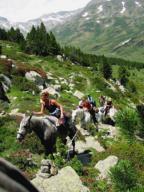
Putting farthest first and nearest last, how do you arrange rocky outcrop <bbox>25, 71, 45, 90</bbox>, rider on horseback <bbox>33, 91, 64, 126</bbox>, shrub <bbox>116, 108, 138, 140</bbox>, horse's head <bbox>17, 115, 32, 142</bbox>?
rocky outcrop <bbox>25, 71, 45, 90</bbox> → rider on horseback <bbox>33, 91, 64, 126</bbox> → horse's head <bbox>17, 115, 32, 142</bbox> → shrub <bbox>116, 108, 138, 140</bbox>

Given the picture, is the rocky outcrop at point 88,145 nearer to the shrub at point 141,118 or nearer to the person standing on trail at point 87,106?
the person standing on trail at point 87,106

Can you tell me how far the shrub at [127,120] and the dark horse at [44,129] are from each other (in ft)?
27.3

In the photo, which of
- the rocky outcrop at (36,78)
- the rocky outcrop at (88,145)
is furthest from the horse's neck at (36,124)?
the rocky outcrop at (36,78)

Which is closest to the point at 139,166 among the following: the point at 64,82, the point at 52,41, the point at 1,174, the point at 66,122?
the point at 66,122

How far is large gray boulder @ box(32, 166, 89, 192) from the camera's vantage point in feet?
47.7

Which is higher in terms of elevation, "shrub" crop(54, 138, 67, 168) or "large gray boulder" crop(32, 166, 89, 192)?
"large gray boulder" crop(32, 166, 89, 192)

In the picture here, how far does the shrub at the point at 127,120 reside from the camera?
9516mm

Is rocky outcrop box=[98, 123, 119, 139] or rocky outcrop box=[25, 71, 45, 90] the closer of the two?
rocky outcrop box=[98, 123, 119, 139]

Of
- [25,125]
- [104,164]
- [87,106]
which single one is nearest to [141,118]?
[25,125]

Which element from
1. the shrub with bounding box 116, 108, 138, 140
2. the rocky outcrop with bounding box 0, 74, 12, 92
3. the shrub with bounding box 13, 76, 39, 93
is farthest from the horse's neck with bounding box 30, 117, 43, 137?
the shrub with bounding box 13, 76, 39, 93

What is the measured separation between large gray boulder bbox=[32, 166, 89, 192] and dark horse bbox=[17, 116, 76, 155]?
2815 millimetres

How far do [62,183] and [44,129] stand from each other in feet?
13.0

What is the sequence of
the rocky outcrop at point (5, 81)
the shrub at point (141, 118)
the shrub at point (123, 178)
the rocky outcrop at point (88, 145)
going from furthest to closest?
the rocky outcrop at point (5, 81) < the rocky outcrop at point (88, 145) < the shrub at point (141, 118) < the shrub at point (123, 178)

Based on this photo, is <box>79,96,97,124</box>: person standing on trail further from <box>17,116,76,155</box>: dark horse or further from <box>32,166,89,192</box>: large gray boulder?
<box>32,166,89,192</box>: large gray boulder
